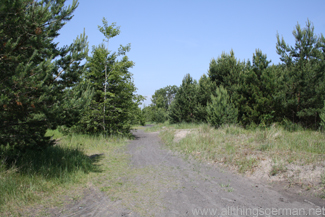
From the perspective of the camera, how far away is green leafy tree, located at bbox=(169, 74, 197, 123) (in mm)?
24034

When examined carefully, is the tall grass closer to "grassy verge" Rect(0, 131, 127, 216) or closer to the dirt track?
the dirt track

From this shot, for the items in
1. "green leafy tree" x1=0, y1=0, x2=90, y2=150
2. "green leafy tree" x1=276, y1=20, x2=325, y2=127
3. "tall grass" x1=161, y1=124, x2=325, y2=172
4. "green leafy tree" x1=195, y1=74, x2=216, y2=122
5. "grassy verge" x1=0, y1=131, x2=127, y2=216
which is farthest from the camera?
"green leafy tree" x1=195, y1=74, x2=216, y2=122

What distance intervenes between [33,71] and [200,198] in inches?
193

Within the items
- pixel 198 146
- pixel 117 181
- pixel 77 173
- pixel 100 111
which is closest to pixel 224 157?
pixel 198 146

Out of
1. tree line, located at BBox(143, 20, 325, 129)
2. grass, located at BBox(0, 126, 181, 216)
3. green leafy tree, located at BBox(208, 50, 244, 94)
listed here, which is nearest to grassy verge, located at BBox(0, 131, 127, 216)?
grass, located at BBox(0, 126, 181, 216)

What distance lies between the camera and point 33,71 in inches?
186

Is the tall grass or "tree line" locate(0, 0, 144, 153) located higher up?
"tree line" locate(0, 0, 144, 153)

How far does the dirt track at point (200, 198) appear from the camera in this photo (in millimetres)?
3920

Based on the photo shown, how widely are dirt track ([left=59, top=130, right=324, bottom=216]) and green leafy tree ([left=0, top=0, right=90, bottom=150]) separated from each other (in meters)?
2.44

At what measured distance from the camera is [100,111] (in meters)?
13.3

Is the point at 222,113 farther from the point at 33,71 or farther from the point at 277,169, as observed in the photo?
the point at 33,71

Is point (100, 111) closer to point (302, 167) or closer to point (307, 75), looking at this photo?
point (302, 167)

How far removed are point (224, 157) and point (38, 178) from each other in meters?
6.09

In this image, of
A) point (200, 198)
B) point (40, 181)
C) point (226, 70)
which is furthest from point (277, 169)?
point (226, 70)
